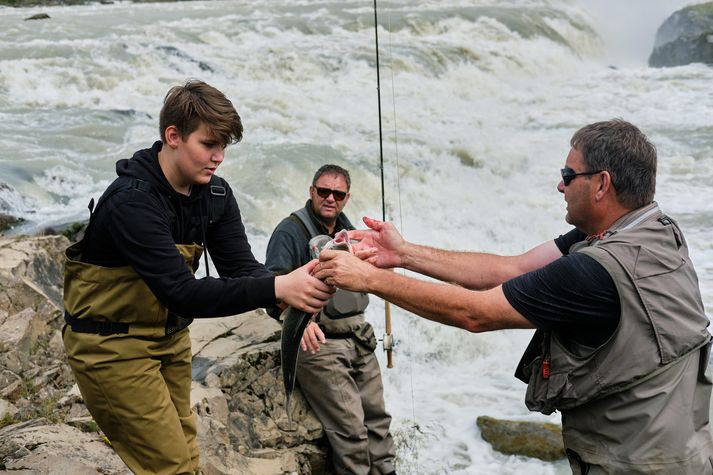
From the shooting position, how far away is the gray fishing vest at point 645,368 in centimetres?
287

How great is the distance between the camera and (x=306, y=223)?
213 inches

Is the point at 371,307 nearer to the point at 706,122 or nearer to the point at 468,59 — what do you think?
the point at 706,122

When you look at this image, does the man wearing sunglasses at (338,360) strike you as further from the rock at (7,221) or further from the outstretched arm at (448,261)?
the rock at (7,221)

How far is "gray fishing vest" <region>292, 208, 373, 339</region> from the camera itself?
533cm

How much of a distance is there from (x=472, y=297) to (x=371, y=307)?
219 inches

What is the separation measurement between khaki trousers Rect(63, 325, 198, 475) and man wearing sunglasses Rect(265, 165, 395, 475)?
1.78 m

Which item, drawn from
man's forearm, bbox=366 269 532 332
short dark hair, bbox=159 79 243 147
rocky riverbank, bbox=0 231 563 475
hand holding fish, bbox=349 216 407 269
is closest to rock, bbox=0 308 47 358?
rocky riverbank, bbox=0 231 563 475

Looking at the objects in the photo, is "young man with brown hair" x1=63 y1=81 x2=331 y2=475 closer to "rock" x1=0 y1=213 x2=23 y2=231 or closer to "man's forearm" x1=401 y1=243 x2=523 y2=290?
"man's forearm" x1=401 y1=243 x2=523 y2=290

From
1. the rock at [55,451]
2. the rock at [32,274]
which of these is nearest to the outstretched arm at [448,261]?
the rock at [55,451]


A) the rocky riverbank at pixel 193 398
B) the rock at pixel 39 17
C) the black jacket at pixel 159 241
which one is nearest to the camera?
the black jacket at pixel 159 241

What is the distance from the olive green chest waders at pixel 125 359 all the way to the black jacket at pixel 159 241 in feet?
0.33

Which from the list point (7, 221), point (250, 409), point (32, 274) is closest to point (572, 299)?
point (250, 409)

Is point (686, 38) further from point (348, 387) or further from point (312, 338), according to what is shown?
point (312, 338)

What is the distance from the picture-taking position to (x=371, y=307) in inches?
341
